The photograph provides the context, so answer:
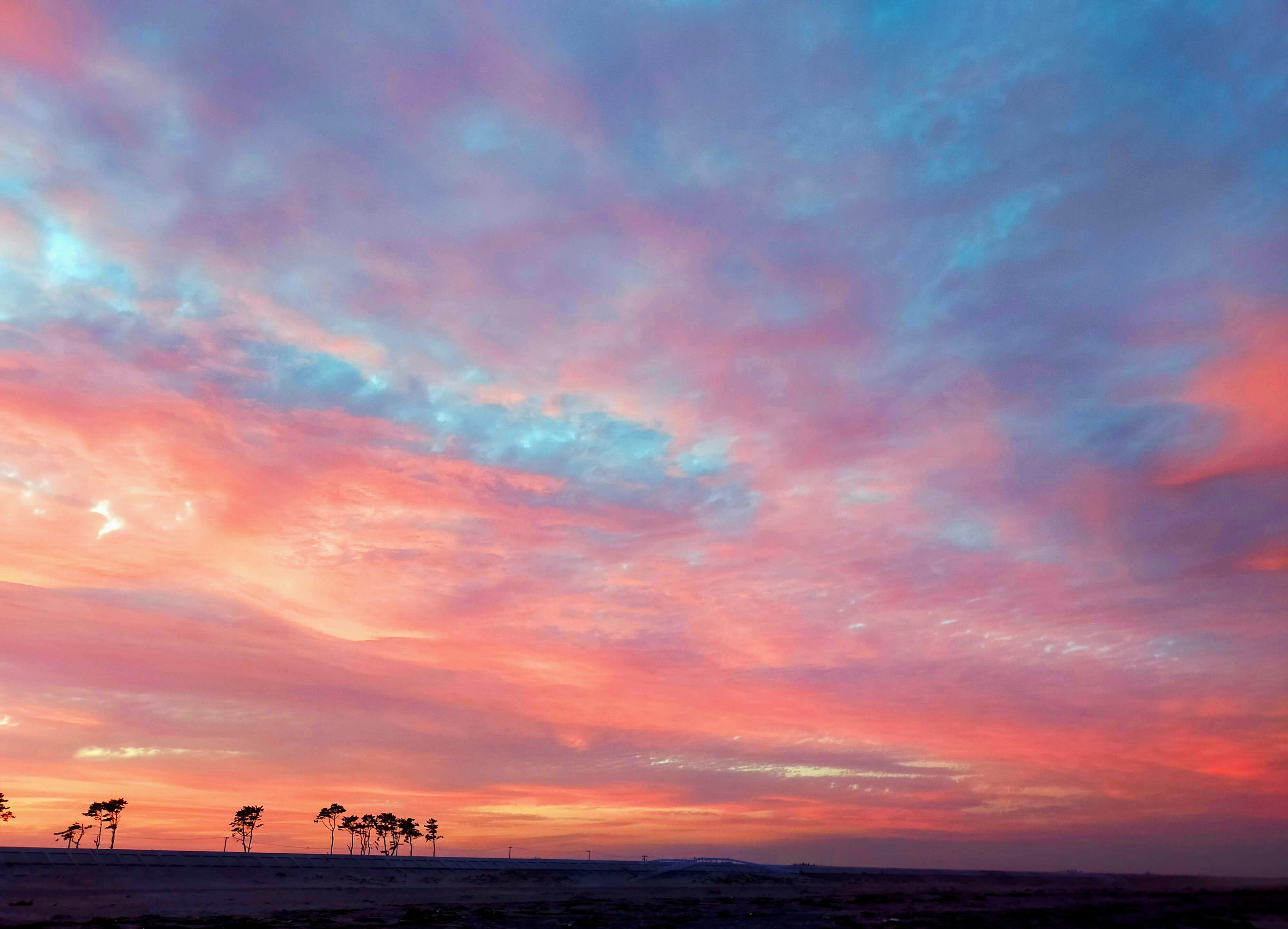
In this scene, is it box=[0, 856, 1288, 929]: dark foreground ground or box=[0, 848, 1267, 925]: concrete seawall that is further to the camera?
box=[0, 848, 1267, 925]: concrete seawall

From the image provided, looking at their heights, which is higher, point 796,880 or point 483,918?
point 483,918

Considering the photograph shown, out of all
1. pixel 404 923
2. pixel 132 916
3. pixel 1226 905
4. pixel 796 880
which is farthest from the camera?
pixel 796 880

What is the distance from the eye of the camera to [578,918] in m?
79.4

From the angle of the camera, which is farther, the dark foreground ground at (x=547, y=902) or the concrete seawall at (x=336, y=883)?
the concrete seawall at (x=336, y=883)

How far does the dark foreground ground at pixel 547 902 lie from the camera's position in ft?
241

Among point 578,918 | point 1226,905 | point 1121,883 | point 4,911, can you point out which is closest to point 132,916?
point 4,911

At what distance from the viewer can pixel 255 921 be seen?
73312 mm

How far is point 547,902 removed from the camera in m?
110

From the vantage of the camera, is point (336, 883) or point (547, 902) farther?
point (336, 883)

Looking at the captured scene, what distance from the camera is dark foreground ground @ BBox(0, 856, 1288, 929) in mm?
73438

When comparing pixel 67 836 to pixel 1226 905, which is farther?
pixel 67 836

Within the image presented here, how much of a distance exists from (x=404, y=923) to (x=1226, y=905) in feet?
264

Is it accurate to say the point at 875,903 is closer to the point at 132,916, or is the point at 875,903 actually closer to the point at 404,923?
the point at 404,923

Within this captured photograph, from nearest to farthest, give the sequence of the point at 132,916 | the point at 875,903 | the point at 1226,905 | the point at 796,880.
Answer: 1. the point at 132,916
2. the point at 1226,905
3. the point at 875,903
4. the point at 796,880
